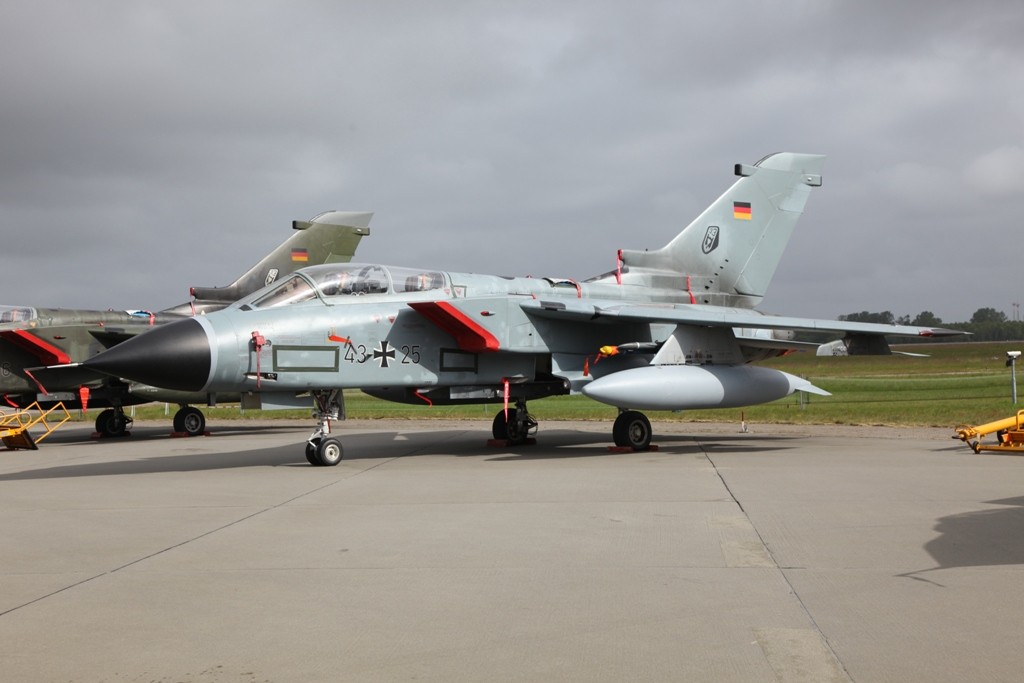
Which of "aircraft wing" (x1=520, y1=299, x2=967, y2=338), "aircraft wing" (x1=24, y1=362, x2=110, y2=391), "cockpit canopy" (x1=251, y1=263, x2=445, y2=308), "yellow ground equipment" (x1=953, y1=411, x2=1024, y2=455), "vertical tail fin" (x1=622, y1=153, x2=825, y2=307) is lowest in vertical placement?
"yellow ground equipment" (x1=953, y1=411, x2=1024, y2=455)

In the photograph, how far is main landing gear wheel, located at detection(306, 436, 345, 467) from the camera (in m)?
11.8

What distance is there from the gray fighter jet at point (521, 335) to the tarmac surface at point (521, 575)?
141 cm

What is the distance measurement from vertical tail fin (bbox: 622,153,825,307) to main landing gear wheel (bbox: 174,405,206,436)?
10.3m

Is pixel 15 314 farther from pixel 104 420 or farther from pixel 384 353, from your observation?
pixel 384 353

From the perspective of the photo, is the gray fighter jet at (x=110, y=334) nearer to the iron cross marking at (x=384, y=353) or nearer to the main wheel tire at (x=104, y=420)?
the main wheel tire at (x=104, y=420)

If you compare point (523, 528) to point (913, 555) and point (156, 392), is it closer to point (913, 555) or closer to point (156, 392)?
point (913, 555)

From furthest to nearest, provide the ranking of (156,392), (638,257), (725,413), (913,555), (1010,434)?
1. (725,413)
2. (156,392)
3. (638,257)
4. (1010,434)
5. (913,555)

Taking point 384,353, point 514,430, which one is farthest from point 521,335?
point 514,430

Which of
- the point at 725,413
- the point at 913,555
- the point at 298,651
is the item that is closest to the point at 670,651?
the point at 298,651

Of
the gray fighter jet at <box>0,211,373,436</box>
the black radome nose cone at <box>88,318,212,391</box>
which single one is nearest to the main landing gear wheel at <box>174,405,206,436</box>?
the gray fighter jet at <box>0,211,373,436</box>

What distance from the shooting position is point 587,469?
1127cm

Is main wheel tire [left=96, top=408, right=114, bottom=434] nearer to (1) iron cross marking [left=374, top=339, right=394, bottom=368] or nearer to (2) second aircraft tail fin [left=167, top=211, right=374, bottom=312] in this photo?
(2) second aircraft tail fin [left=167, top=211, right=374, bottom=312]

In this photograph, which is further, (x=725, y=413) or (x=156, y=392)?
(x=725, y=413)

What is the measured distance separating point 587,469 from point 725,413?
14.8 m
